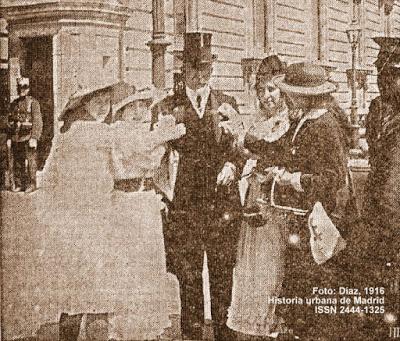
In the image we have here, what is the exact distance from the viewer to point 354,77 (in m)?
2.78

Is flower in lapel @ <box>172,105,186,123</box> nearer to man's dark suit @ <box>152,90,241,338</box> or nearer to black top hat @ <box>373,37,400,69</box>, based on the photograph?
man's dark suit @ <box>152,90,241,338</box>

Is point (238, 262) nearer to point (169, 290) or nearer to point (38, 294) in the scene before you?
point (169, 290)

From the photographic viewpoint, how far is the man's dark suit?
2.80m

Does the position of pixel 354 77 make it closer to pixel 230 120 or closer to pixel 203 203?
pixel 230 120

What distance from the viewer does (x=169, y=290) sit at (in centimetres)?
286

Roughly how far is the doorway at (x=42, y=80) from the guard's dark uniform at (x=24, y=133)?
0.02 m

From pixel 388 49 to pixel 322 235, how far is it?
757 mm

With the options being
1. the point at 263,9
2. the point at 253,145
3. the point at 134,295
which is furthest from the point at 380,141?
the point at 134,295

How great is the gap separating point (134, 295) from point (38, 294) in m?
0.38

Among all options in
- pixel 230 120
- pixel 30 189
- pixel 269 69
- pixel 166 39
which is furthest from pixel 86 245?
pixel 269 69

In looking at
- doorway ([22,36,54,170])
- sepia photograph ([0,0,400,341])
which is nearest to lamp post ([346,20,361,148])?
sepia photograph ([0,0,400,341])

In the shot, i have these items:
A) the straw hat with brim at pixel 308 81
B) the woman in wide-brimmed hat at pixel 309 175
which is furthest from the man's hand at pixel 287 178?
the straw hat with brim at pixel 308 81

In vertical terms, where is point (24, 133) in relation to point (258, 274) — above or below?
above

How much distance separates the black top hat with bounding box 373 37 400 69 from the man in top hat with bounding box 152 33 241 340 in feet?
1.94
